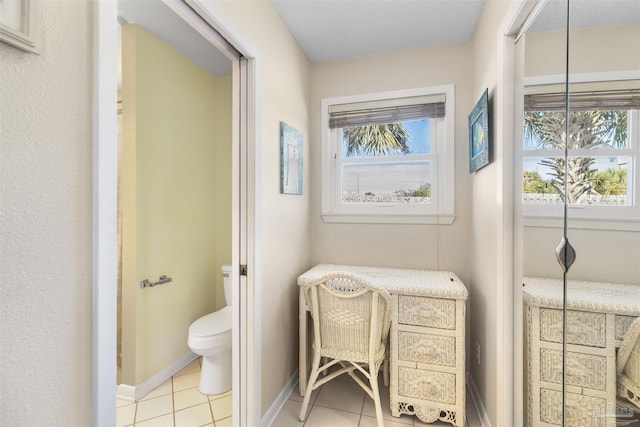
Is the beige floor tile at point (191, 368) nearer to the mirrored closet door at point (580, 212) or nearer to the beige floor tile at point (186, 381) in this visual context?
the beige floor tile at point (186, 381)

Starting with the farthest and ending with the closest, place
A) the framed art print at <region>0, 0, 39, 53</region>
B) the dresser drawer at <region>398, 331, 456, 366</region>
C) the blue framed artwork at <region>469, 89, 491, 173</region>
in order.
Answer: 1. the dresser drawer at <region>398, 331, 456, 366</region>
2. the blue framed artwork at <region>469, 89, 491, 173</region>
3. the framed art print at <region>0, 0, 39, 53</region>

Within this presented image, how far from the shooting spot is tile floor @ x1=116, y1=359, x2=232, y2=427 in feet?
5.80

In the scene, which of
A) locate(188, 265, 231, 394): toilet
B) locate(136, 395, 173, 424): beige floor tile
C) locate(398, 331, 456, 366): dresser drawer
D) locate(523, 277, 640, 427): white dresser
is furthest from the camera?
locate(188, 265, 231, 394): toilet

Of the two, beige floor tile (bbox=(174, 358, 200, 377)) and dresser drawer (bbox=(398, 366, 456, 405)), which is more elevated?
dresser drawer (bbox=(398, 366, 456, 405))

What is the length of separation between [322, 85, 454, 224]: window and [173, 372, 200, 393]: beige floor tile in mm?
1580

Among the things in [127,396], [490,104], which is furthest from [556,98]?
[127,396]

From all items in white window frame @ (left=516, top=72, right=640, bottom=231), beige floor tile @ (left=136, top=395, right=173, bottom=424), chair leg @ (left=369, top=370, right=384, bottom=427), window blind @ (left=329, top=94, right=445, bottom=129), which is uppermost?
window blind @ (left=329, top=94, right=445, bottom=129)

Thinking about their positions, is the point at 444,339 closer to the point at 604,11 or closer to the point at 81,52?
the point at 604,11

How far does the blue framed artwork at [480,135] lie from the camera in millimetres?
1590

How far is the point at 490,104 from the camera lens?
5.26 ft

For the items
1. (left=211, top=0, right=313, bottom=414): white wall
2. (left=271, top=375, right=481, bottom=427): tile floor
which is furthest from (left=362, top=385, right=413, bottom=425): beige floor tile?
(left=211, top=0, right=313, bottom=414): white wall

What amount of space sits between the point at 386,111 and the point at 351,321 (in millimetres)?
1606

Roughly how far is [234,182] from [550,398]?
1745mm

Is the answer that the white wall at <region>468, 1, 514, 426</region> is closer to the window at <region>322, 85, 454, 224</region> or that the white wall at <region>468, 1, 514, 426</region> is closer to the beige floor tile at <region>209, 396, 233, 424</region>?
the window at <region>322, 85, 454, 224</region>
